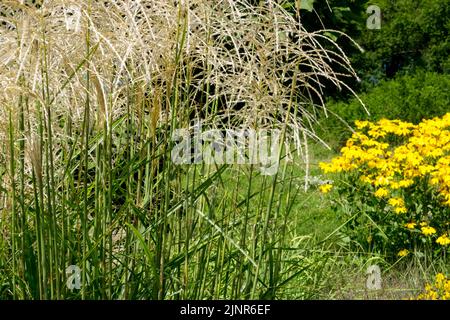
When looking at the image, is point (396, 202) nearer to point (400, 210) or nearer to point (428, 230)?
point (400, 210)

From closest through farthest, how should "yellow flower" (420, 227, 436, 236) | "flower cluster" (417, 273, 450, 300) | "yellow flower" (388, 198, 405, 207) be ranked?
"flower cluster" (417, 273, 450, 300), "yellow flower" (420, 227, 436, 236), "yellow flower" (388, 198, 405, 207)

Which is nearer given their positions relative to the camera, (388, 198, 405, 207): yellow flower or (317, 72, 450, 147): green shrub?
(388, 198, 405, 207): yellow flower

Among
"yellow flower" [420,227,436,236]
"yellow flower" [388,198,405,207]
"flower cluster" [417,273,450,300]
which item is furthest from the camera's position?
"yellow flower" [388,198,405,207]

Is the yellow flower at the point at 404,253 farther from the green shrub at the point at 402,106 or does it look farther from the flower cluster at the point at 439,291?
the green shrub at the point at 402,106

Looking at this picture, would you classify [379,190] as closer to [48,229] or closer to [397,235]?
[397,235]

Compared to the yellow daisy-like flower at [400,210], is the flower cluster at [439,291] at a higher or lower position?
lower

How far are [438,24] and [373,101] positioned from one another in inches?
296

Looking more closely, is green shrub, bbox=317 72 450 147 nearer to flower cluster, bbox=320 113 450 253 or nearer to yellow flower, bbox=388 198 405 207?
flower cluster, bbox=320 113 450 253

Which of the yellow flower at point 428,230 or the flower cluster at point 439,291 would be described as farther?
the yellow flower at point 428,230

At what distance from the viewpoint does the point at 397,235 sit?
5.46 metres

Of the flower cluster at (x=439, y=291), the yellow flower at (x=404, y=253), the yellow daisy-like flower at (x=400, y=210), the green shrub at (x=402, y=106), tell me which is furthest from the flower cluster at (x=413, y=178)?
the green shrub at (x=402, y=106)

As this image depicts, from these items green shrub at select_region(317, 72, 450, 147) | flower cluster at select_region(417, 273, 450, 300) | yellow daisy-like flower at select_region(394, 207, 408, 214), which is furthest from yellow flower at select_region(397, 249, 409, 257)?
green shrub at select_region(317, 72, 450, 147)

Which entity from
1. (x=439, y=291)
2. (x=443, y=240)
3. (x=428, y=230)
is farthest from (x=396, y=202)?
(x=439, y=291)
